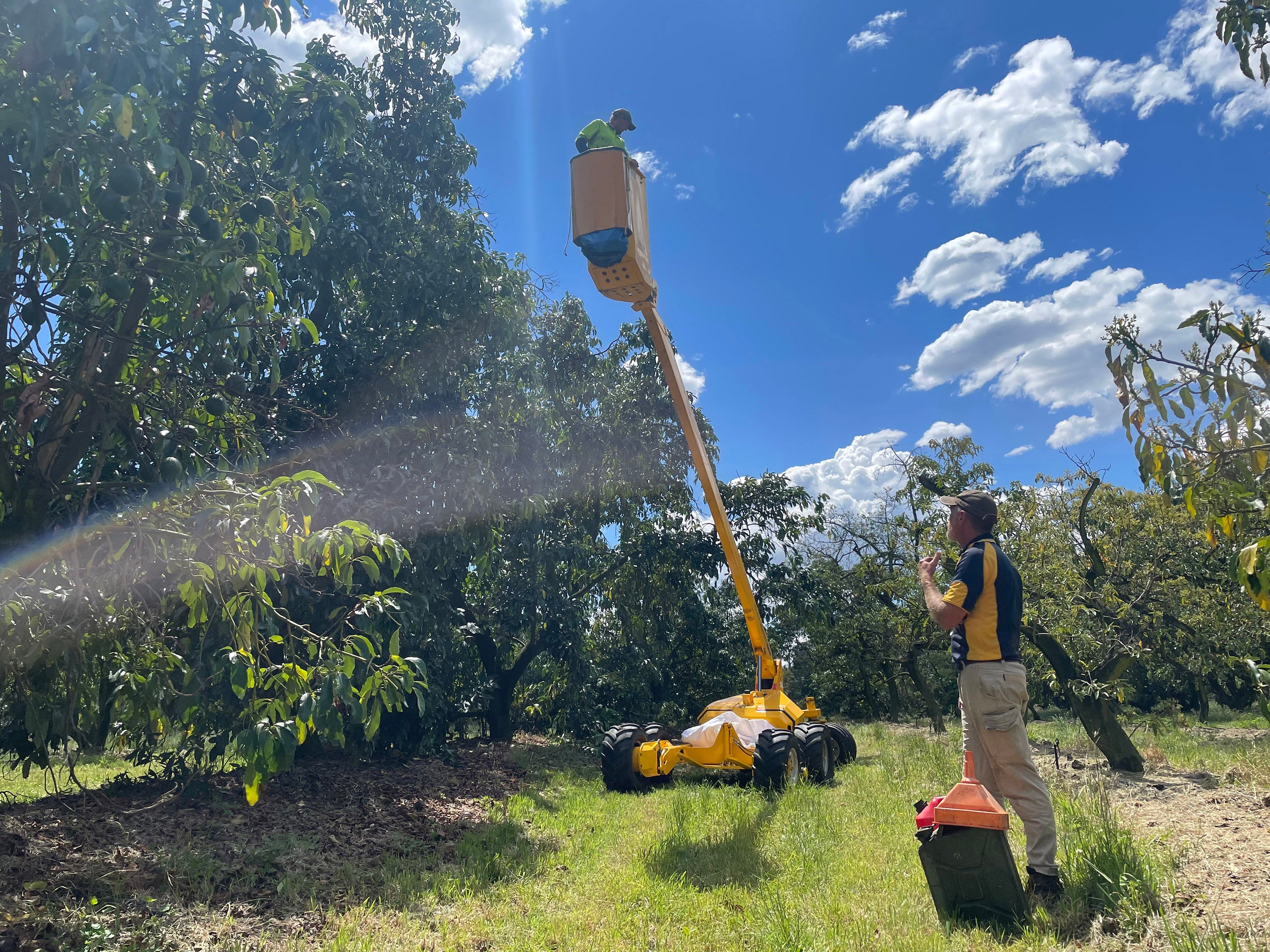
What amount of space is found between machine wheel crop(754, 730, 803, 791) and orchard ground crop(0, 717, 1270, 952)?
0.26 metres

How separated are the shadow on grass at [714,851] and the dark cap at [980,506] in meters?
2.71

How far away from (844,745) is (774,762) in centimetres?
362

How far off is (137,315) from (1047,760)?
10165 mm

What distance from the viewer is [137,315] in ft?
13.1

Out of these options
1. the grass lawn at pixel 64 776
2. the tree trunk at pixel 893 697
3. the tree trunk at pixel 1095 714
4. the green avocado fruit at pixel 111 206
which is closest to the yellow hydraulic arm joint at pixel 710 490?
the tree trunk at pixel 1095 714

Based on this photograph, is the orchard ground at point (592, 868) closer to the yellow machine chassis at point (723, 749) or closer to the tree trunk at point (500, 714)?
the yellow machine chassis at point (723, 749)

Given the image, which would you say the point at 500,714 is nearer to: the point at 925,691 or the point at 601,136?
the point at 925,691

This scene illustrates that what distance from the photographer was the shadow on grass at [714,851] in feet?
17.4

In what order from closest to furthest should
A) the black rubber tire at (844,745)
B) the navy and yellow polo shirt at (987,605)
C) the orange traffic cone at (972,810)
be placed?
1. the orange traffic cone at (972,810)
2. the navy and yellow polo shirt at (987,605)
3. the black rubber tire at (844,745)

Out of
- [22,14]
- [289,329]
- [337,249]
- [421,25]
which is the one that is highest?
Answer: [421,25]

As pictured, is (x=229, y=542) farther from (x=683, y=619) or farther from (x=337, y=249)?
(x=683, y=619)

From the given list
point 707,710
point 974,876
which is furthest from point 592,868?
point 707,710

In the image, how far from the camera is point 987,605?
4395mm

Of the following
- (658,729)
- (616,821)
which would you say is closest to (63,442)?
(616,821)
